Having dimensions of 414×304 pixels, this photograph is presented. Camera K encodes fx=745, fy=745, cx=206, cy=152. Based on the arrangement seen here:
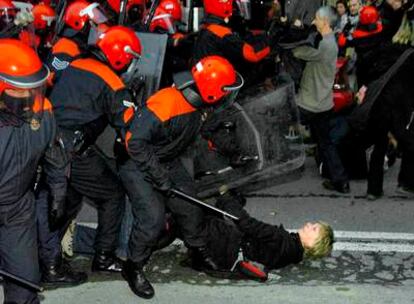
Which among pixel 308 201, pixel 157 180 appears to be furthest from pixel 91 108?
pixel 308 201

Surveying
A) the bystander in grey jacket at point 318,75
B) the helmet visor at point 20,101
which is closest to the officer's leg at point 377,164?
the bystander in grey jacket at point 318,75

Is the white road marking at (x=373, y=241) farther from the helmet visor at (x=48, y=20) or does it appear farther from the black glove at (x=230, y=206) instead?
the helmet visor at (x=48, y=20)

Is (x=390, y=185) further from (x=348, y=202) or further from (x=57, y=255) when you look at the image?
(x=57, y=255)

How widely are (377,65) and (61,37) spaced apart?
9.35 feet

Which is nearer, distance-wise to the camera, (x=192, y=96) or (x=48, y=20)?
(x=192, y=96)

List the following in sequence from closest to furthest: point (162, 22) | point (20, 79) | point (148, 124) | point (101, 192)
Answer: point (20, 79)
point (148, 124)
point (101, 192)
point (162, 22)

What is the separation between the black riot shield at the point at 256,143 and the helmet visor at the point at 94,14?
136 cm

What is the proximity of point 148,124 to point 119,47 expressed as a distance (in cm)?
63

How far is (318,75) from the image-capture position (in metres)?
7.06

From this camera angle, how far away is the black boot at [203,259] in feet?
17.6

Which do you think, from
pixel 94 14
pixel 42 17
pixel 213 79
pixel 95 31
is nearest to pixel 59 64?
pixel 95 31

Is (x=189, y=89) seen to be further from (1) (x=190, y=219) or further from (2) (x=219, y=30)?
(2) (x=219, y=30)

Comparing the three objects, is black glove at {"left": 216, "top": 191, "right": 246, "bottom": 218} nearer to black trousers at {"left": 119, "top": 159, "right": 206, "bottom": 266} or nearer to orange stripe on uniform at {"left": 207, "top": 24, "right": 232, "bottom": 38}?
black trousers at {"left": 119, "top": 159, "right": 206, "bottom": 266}

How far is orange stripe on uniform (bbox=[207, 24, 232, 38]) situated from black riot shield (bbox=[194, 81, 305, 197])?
59 cm
